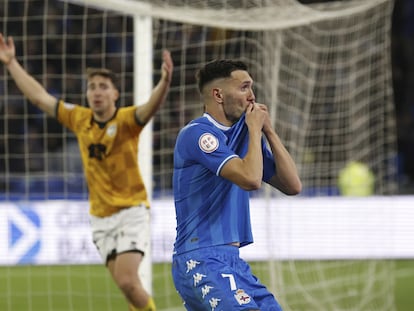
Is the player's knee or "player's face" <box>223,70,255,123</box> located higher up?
"player's face" <box>223,70,255,123</box>

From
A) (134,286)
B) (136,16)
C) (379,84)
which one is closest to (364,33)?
(379,84)

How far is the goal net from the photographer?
10.9 m

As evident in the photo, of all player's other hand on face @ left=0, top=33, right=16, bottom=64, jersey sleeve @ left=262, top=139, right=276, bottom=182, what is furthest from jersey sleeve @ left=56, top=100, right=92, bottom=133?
jersey sleeve @ left=262, top=139, right=276, bottom=182

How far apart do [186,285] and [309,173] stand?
858 cm

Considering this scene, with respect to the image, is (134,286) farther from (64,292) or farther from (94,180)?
(64,292)

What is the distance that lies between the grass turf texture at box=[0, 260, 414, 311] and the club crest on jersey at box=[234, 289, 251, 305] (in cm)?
588

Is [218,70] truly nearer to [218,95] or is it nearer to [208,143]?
[218,95]

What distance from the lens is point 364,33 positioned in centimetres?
1268

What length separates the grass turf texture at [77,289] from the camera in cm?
1140

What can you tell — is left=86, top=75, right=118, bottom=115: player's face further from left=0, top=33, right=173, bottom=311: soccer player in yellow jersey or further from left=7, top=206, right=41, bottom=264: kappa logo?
left=7, top=206, right=41, bottom=264: kappa logo

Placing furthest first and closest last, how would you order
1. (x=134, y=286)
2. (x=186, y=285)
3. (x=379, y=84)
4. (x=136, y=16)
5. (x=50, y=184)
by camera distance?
(x=50, y=184) < (x=379, y=84) < (x=136, y=16) < (x=134, y=286) < (x=186, y=285)

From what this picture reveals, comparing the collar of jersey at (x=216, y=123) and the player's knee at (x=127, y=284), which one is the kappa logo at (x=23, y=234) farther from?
the collar of jersey at (x=216, y=123)

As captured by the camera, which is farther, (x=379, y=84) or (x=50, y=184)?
(x=50, y=184)

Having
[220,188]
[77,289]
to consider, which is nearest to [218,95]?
[220,188]
